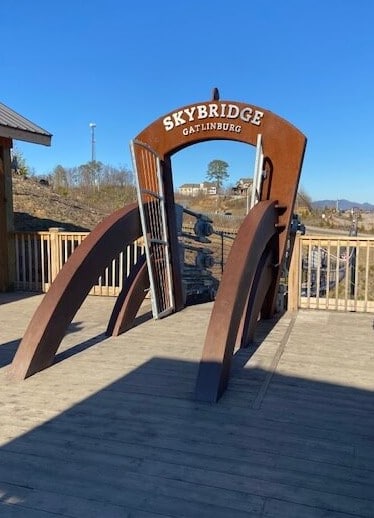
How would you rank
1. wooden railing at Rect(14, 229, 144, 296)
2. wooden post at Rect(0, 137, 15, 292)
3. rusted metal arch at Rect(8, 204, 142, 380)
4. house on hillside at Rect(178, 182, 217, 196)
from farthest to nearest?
1. house on hillside at Rect(178, 182, 217, 196)
2. wooden railing at Rect(14, 229, 144, 296)
3. wooden post at Rect(0, 137, 15, 292)
4. rusted metal arch at Rect(8, 204, 142, 380)

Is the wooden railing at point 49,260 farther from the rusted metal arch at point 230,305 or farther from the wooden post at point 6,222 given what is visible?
the rusted metal arch at point 230,305

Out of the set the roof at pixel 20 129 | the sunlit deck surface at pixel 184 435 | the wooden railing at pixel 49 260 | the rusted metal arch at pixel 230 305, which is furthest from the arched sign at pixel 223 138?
the roof at pixel 20 129

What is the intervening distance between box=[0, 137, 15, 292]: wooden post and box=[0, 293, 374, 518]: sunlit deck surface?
4094mm

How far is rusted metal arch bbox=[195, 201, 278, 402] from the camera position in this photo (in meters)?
3.70

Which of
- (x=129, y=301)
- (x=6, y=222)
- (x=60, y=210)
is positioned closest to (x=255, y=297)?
(x=129, y=301)

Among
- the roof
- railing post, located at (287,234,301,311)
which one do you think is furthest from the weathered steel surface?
the roof

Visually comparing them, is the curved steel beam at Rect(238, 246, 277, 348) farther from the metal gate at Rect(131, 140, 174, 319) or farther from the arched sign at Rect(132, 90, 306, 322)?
the metal gate at Rect(131, 140, 174, 319)

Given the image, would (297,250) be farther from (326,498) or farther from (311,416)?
(326,498)

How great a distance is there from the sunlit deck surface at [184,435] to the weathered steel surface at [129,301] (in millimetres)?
448

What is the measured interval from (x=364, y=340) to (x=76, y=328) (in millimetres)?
3485

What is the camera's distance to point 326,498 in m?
2.35

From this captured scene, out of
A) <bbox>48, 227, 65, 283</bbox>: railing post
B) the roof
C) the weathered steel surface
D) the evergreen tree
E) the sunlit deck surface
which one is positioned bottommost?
the sunlit deck surface

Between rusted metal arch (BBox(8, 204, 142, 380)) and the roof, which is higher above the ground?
the roof

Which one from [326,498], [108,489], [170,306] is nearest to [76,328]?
[170,306]
